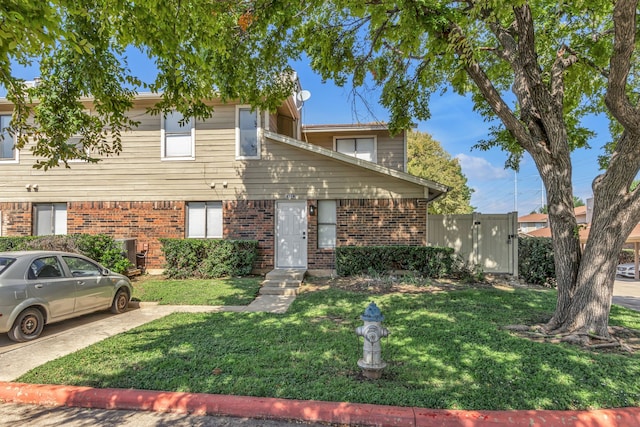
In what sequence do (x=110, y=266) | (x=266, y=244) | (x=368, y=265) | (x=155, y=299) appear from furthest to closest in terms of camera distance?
(x=266, y=244) < (x=368, y=265) < (x=110, y=266) < (x=155, y=299)

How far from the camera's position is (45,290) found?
554 cm

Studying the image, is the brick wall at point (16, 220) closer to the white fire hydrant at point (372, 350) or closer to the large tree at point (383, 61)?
the large tree at point (383, 61)

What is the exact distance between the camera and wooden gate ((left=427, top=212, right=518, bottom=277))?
38.1ft

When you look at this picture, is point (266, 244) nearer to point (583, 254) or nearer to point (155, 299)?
point (155, 299)

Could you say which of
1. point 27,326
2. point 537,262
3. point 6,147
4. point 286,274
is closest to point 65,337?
point 27,326

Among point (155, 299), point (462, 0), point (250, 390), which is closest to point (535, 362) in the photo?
point (250, 390)

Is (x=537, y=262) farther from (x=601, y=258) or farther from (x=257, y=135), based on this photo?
(x=257, y=135)

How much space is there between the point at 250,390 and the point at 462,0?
6663mm

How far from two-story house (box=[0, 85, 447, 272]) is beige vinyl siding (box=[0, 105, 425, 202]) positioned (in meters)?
0.03

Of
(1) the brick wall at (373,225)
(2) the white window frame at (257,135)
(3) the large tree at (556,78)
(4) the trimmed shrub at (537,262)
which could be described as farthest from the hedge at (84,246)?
(4) the trimmed shrub at (537,262)

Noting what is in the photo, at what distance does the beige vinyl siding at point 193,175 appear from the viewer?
37.3 ft

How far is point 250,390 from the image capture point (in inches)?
141

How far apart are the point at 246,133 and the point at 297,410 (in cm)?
984

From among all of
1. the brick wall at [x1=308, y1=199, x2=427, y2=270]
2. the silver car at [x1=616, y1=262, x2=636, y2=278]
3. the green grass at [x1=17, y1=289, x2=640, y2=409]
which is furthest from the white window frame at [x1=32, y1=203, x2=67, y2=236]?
the silver car at [x1=616, y1=262, x2=636, y2=278]
